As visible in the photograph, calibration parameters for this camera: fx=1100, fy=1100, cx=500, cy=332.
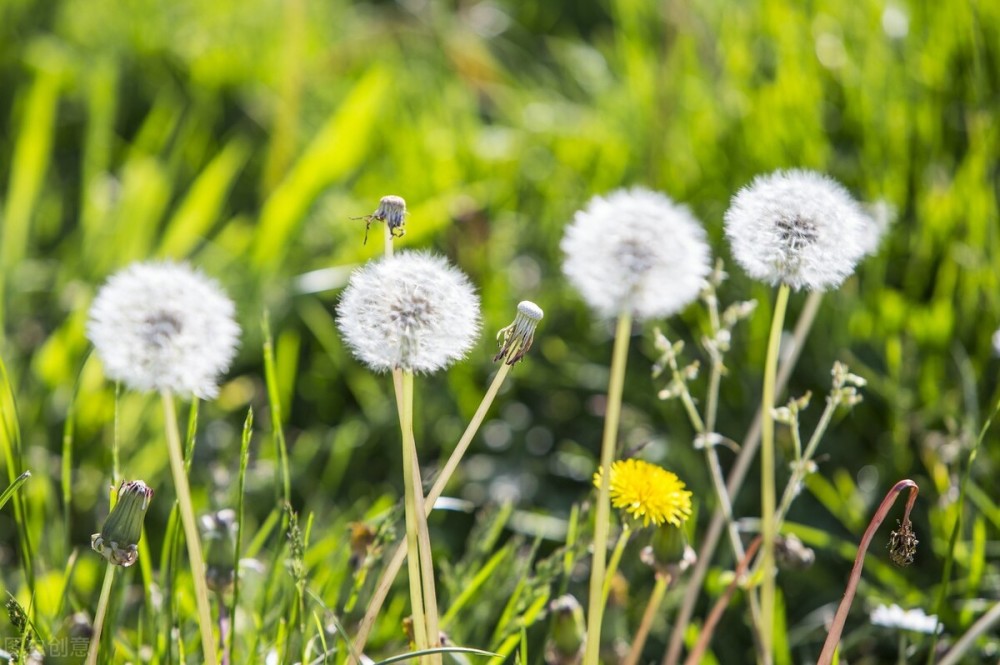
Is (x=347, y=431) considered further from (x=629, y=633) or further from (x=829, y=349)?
(x=829, y=349)

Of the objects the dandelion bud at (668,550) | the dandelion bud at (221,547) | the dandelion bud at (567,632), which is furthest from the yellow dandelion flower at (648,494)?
the dandelion bud at (221,547)

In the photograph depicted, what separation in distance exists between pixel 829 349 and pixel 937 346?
0.15 meters

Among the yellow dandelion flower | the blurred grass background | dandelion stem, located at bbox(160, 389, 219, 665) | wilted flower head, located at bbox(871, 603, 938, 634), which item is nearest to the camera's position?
dandelion stem, located at bbox(160, 389, 219, 665)

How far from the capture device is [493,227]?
1986 mm

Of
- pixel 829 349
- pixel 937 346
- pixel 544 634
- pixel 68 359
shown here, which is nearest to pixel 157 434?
pixel 68 359

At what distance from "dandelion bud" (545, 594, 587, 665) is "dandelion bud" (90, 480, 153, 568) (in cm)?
38

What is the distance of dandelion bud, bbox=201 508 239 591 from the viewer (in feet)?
3.18

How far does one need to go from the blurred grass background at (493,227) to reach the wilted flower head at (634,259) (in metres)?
0.36

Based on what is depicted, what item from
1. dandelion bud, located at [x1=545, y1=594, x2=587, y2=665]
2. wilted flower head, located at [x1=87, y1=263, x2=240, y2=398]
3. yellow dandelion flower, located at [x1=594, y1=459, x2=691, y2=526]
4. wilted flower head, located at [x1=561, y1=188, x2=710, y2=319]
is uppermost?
wilted flower head, located at [x1=561, y1=188, x2=710, y2=319]

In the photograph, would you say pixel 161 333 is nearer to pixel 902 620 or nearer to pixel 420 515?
pixel 420 515

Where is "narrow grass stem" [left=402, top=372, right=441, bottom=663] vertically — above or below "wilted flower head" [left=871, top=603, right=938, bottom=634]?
above

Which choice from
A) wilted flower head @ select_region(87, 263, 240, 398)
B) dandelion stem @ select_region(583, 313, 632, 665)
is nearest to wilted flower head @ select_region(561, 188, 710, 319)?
dandelion stem @ select_region(583, 313, 632, 665)

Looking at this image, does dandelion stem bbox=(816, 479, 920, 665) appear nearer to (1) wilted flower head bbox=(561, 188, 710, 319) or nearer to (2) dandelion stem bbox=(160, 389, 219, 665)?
(1) wilted flower head bbox=(561, 188, 710, 319)

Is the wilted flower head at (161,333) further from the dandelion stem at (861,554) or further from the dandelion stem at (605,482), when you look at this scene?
the dandelion stem at (861,554)
